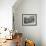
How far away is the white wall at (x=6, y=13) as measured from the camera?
15.4ft

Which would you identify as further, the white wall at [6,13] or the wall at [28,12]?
the wall at [28,12]

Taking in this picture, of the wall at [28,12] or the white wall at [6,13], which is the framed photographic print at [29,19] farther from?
the white wall at [6,13]

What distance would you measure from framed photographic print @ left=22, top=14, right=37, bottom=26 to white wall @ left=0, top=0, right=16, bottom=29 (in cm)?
127

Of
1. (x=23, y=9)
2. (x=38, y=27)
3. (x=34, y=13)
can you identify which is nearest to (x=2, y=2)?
(x=23, y=9)

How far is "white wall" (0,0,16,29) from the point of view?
469 centimetres

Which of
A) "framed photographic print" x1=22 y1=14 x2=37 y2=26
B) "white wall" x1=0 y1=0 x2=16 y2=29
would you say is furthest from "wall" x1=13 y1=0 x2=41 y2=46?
"white wall" x1=0 y1=0 x2=16 y2=29

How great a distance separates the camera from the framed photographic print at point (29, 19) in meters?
5.88

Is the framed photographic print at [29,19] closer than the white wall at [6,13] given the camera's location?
No

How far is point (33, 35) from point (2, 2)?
2361mm

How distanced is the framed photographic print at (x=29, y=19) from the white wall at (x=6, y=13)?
127 cm

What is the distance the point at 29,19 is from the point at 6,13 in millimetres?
1538

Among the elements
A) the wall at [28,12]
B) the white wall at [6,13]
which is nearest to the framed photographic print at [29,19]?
the wall at [28,12]

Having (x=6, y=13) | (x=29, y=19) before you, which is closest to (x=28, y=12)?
(x=29, y=19)

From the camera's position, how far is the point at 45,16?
5.19 metres
